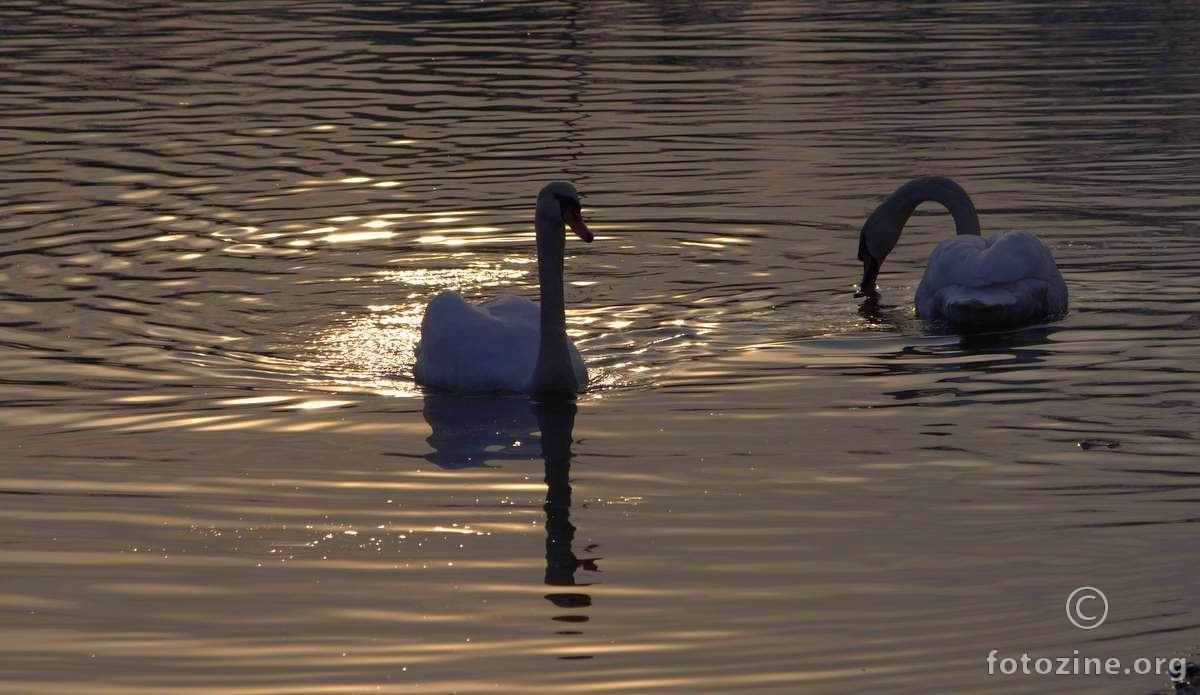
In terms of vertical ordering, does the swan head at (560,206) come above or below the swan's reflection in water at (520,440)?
above

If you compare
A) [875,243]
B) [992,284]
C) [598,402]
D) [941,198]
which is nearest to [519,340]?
[598,402]

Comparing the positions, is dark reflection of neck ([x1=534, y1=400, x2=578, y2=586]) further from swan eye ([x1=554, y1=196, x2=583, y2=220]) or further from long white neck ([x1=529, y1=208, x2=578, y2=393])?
swan eye ([x1=554, y1=196, x2=583, y2=220])

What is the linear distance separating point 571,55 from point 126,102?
6.27 metres

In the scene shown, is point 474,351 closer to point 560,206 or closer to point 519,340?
point 519,340

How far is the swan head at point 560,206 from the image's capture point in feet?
34.2

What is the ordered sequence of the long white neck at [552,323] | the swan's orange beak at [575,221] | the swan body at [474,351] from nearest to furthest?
1. the swan's orange beak at [575,221]
2. the long white neck at [552,323]
3. the swan body at [474,351]

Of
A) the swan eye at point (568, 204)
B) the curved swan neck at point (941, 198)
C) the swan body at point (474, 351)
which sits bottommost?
the swan body at point (474, 351)

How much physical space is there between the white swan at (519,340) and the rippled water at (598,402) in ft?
0.73

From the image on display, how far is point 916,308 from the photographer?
12.7m

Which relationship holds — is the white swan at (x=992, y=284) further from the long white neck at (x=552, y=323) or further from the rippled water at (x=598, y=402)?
Answer: the long white neck at (x=552, y=323)

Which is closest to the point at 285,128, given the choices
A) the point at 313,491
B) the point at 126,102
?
the point at 126,102

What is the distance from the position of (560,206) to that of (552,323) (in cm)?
62

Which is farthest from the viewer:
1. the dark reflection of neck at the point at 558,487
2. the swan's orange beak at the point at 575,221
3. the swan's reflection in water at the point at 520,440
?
the swan's orange beak at the point at 575,221

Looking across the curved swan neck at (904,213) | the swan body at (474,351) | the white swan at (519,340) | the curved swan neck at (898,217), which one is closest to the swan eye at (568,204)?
the white swan at (519,340)
